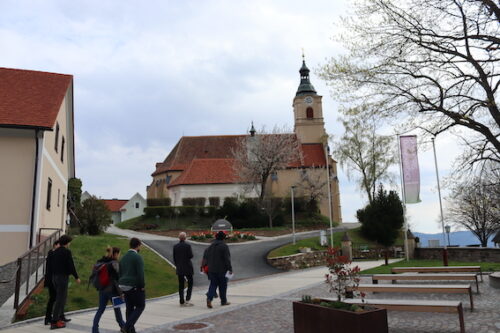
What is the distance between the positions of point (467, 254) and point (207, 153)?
1789 inches

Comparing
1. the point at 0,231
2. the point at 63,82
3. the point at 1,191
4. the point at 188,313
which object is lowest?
the point at 188,313

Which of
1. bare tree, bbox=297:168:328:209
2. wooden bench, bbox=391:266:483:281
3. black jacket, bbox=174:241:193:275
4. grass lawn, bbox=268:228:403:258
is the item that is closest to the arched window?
bare tree, bbox=297:168:328:209

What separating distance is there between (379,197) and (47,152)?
2825 centimetres

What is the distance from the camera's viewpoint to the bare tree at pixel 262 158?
157 feet

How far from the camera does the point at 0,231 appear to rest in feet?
48.3

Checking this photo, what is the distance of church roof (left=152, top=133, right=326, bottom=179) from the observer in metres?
58.9

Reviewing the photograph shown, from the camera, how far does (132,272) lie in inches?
288

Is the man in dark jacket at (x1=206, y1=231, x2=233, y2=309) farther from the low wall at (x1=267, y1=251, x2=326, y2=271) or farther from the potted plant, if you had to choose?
the low wall at (x1=267, y1=251, x2=326, y2=271)

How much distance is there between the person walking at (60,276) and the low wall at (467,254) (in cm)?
2215

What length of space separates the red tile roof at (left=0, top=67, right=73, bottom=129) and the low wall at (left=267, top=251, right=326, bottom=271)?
14.9m

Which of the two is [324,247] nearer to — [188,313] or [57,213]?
[57,213]

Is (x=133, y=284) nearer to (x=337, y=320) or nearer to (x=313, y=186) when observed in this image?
(x=337, y=320)

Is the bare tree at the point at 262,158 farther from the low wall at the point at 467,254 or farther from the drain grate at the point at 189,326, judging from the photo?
the drain grate at the point at 189,326

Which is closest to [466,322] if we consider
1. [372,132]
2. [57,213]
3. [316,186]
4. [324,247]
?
[57,213]
